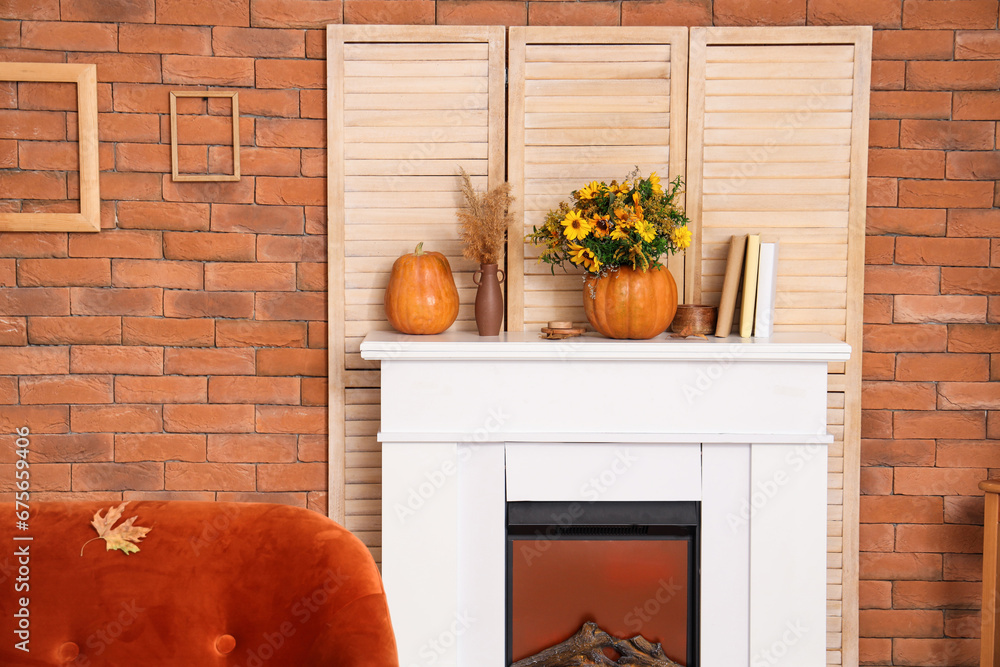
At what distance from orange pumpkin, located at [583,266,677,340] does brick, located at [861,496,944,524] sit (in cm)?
95

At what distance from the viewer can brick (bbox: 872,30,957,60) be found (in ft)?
7.25

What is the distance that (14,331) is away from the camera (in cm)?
226

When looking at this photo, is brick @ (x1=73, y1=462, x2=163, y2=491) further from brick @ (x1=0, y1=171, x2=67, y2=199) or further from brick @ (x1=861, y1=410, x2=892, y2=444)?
brick @ (x1=861, y1=410, x2=892, y2=444)

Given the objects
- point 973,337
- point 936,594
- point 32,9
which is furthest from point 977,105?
point 32,9

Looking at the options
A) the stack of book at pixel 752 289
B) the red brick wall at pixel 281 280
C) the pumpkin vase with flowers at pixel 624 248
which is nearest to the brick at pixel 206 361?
the red brick wall at pixel 281 280

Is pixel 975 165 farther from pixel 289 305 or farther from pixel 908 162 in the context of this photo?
pixel 289 305

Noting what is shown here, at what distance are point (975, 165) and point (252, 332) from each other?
7.58 feet

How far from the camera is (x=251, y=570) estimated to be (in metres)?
1.19

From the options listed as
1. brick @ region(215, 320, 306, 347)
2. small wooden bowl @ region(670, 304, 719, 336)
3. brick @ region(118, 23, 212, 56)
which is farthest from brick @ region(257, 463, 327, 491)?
brick @ region(118, 23, 212, 56)

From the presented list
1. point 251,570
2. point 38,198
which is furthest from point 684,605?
point 38,198

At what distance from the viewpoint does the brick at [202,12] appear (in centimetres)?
221

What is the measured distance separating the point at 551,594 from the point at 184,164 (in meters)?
1.71

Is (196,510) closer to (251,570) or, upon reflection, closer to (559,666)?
(251,570)

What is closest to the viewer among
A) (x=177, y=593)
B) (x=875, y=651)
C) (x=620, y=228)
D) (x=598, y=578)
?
(x=177, y=593)
